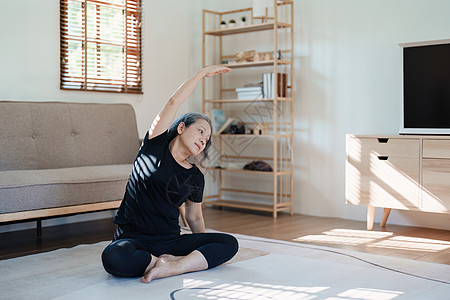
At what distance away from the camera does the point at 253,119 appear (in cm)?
514

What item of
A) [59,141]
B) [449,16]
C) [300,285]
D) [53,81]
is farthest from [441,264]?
[53,81]

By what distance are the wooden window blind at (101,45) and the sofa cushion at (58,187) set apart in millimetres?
1034

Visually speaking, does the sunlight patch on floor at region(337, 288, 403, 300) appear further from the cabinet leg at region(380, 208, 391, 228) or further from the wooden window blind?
the wooden window blind

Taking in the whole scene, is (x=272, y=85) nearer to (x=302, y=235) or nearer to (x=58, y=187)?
(x=302, y=235)

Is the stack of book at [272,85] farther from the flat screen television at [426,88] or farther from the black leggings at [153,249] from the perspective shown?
the black leggings at [153,249]

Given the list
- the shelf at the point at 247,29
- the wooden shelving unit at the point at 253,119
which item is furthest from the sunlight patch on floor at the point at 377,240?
the shelf at the point at 247,29

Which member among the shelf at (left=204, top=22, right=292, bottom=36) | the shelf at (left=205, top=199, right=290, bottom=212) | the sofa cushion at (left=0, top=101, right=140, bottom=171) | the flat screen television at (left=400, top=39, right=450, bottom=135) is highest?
the shelf at (left=204, top=22, right=292, bottom=36)

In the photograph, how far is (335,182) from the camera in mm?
4602

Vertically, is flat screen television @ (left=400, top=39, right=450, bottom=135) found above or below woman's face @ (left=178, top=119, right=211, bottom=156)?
above

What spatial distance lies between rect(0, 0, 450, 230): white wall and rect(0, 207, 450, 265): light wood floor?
0.81ft

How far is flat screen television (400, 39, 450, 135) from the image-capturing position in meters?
3.72

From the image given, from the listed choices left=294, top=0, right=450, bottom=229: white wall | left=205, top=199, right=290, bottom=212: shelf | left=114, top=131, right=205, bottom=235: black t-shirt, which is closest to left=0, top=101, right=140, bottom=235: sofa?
left=114, top=131, right=205, bottom=235: black t-shirt

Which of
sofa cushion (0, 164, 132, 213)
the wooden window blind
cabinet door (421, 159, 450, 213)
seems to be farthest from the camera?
the wooden window blind

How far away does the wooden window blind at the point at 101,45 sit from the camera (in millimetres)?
4320
